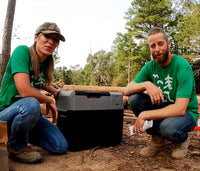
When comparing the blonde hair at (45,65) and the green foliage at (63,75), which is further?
the green foliage at (63,75)

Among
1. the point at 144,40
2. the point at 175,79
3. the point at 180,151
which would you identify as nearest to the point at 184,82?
the point at 175,79

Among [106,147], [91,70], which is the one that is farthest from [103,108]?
[91,70]

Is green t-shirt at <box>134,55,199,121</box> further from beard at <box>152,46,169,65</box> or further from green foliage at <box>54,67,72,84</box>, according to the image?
green foliage at <box>54,67,72,84</box>

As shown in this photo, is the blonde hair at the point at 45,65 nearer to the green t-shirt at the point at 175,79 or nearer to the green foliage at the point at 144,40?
the green t-shirt at the point at 175,79

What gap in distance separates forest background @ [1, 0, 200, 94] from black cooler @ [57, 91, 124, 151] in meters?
16.1

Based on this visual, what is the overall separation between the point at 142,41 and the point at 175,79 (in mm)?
25048

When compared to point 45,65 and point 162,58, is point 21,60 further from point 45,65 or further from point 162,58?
A: point 162,58

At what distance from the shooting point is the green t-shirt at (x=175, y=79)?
218 cm

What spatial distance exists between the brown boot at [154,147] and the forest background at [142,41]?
1648 centimetres

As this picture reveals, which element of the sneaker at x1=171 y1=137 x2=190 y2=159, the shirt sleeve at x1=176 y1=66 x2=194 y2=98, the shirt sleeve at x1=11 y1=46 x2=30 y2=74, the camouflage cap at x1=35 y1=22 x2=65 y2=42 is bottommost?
the sneaker at x1=171 y1=137 x2=190 y2=159

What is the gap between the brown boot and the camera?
2441 millimetres

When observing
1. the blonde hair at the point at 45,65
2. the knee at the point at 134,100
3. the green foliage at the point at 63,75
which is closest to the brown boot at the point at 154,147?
the knee at the point at 134,100

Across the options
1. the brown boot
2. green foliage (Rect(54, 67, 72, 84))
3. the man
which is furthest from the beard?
green foliage (Rect(54, 67, 72, 84))

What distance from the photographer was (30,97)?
2.19 metres
